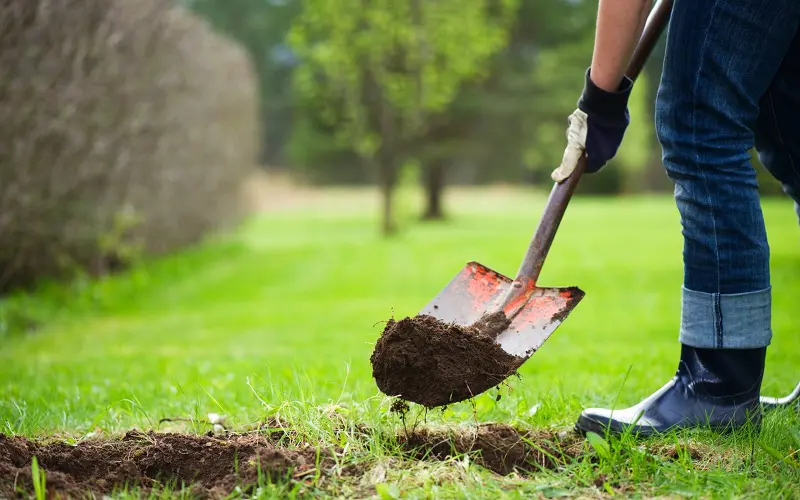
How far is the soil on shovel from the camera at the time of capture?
7.13 feet

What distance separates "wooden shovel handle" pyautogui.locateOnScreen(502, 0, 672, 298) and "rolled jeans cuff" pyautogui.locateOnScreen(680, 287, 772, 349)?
1.63 feet

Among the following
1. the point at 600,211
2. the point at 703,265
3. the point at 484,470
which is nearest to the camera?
the point at 484,470

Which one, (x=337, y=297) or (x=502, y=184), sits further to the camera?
(x=502, y=184)

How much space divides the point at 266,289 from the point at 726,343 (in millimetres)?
8612

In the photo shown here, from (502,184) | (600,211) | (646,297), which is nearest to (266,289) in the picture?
(646,297)

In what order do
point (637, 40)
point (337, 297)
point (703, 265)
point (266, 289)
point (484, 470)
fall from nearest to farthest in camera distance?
point (484, 470) < point (703, 265) < point (637, 40) < point (337, 297) < point (266, 289)

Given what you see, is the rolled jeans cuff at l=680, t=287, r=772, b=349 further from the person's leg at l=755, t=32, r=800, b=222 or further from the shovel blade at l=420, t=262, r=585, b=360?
the person's leg at l=755, t=32, r=800, b=222

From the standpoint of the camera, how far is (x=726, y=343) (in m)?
2.17

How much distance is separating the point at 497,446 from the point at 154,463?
0.92 m

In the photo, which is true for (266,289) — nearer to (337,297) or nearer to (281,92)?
(337,297)

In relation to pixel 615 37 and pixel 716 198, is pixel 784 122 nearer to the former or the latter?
pixel 716 198

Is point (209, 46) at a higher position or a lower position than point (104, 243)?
higher

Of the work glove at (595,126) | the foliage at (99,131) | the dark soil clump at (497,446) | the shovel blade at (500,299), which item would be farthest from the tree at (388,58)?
the dark soil clump at (497,446)

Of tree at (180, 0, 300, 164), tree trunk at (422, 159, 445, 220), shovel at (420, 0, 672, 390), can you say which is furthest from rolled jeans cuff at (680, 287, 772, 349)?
tree at (180, 0, 300, 164)
